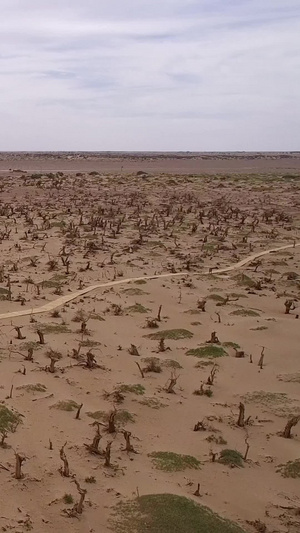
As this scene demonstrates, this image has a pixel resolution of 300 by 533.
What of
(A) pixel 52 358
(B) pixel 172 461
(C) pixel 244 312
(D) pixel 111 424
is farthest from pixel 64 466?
(C) pixel 244 312

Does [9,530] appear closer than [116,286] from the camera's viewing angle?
Yes

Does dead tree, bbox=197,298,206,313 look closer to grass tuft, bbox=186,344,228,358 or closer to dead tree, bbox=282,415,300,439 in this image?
grass tuft, bbox=186,344,228,358

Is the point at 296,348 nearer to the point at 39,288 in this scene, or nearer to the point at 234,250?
the point at 39,288

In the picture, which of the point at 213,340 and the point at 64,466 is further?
the point at 213,340

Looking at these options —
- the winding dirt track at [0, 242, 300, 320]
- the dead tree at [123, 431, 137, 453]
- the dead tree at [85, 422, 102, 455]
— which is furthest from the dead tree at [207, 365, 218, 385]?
the winding dirt track at [0, 242, 300, 320]

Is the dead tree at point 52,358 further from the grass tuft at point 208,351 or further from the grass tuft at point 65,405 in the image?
the grass tuft at point 208,351

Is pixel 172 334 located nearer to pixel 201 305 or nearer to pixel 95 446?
pixel 201 305

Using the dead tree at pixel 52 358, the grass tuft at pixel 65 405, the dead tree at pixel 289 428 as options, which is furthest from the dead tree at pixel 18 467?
the dead tree at pixel 289 428

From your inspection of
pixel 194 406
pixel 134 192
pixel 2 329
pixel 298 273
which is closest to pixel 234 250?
pixel 298 273
